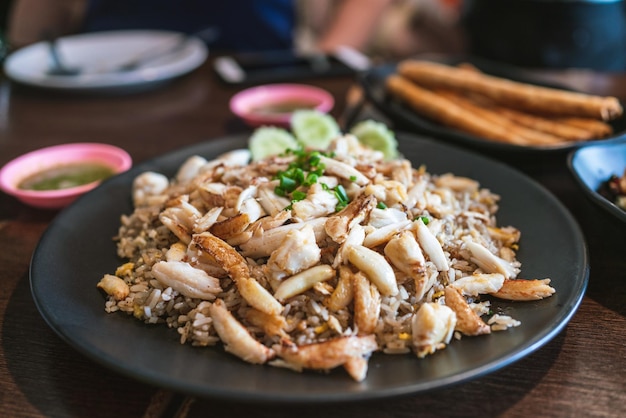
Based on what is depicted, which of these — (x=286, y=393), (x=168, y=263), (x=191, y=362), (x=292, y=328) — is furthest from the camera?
(x=168, y=263)

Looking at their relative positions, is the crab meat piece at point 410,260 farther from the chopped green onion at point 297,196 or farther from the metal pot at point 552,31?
the metal pot at point 552,31

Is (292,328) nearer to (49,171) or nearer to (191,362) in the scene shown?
(191,362)

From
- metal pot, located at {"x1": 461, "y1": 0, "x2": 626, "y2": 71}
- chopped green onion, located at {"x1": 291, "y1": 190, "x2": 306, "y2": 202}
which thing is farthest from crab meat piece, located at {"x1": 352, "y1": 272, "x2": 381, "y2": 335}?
metal pot, located at {"x1": 461, "y1": 0, "x2": 626, "y2": 71}

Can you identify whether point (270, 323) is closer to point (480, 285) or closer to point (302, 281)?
point (302, 281)

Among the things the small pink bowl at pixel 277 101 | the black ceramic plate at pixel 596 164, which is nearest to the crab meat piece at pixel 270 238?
the black ceramic plate at pixel 596 164

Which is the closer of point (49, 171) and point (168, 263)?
point (168, 263)

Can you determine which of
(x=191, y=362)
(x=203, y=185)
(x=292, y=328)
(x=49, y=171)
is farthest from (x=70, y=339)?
(x=49, y=171)

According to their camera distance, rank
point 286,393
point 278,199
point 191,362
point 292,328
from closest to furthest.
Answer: point 286,393, point 191,362, point 292,328, point 278,199
